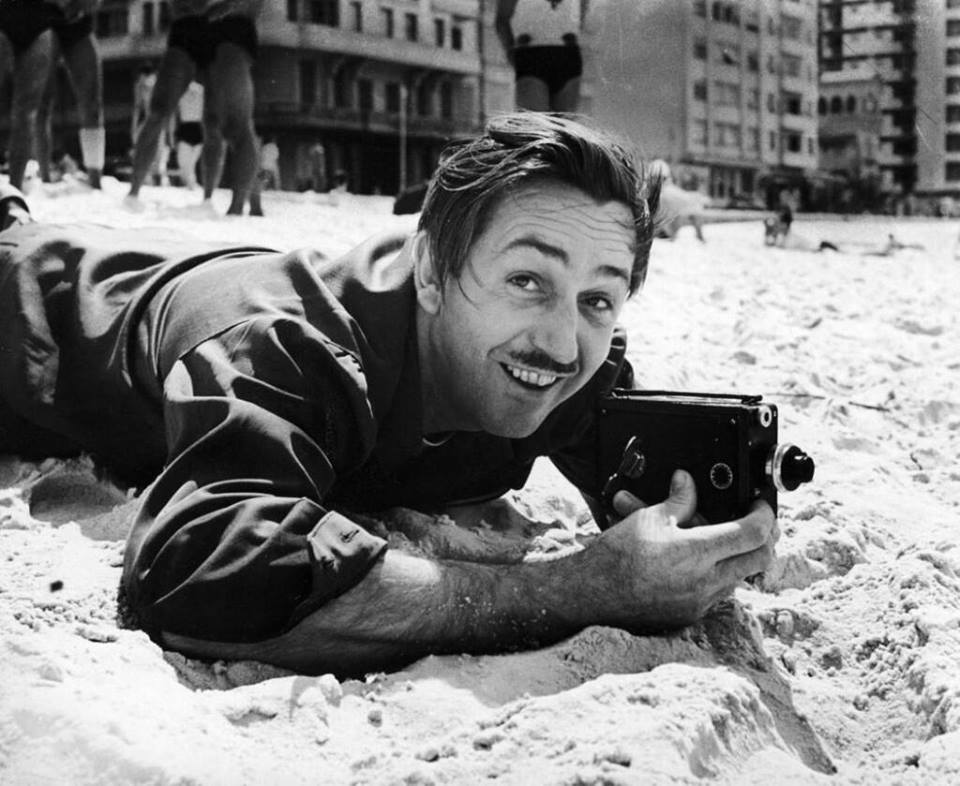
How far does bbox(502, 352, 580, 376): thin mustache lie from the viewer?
1793 millimetres

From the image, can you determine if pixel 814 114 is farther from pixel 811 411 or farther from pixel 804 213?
pixel 804 213

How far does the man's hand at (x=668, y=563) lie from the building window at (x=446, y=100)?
25.1 feet

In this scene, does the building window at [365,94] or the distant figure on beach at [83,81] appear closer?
the distant figure on beach at [83,81]

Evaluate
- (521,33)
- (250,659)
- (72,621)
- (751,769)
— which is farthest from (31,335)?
(521,33)

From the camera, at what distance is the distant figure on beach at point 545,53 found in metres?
5.90

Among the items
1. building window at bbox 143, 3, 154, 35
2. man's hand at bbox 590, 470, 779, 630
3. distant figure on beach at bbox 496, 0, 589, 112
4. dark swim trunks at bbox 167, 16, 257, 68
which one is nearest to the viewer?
man's hand at bbox 590, 470, 779, 630

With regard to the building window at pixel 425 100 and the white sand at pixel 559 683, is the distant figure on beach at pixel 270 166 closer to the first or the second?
the building window at pixel 425 100

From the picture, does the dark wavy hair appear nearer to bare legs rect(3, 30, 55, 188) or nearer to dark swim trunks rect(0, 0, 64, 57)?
bare legs rect(3, 30, 55, 188)

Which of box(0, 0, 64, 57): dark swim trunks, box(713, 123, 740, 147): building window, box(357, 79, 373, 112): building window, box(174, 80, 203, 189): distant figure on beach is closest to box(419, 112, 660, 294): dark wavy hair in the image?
box(0, 0, 64, 57): dark swim trunks

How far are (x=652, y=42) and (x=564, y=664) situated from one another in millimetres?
3407

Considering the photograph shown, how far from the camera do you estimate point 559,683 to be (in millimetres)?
1501

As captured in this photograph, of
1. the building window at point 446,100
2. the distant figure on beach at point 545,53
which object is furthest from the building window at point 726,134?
the distant figure on beach at point 545,53

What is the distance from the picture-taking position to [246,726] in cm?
134

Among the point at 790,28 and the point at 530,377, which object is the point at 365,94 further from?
the point at 530,377
